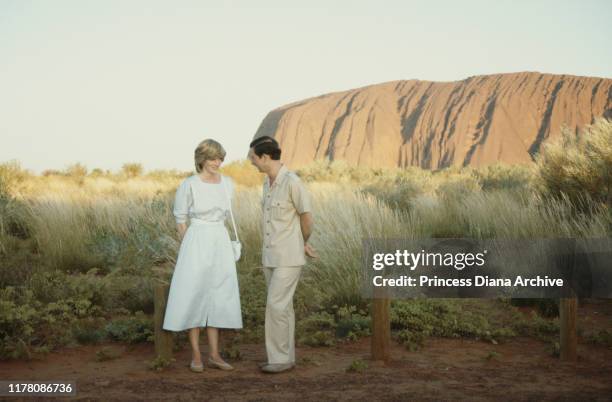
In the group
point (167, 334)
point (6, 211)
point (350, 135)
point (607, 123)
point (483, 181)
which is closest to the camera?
point (167, 334)

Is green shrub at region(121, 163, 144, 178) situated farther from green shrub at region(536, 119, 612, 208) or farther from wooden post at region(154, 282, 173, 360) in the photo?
wooden post at region(154, 282, 173, 360)

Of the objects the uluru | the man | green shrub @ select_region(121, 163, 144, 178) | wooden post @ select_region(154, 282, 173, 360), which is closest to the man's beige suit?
the man

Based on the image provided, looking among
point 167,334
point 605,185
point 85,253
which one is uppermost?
point 605,185

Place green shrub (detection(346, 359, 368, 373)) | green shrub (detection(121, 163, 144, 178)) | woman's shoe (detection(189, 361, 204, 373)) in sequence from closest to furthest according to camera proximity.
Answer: woman's shoe (detection(189, 361, 204, 373)), green shrub (detection(346, 359, 368, 373)), green shrub (detection(121, 163, 144, 178))

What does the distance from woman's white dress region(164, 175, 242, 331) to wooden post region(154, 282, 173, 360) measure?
0.57 ft

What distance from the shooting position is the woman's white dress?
18.1ft

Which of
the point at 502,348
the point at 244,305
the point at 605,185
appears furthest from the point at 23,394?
the point at 605,185

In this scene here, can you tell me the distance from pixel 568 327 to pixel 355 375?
200 centimetres

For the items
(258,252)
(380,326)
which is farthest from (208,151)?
(258,252)

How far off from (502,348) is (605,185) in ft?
17.7

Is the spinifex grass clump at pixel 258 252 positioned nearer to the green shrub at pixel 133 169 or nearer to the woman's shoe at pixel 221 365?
the woman's shoe at pixel 221 365

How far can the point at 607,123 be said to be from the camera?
12.2 meters

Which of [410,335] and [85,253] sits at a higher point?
[85,253]

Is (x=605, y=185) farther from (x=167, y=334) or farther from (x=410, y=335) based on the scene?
(x=167, y=334)
